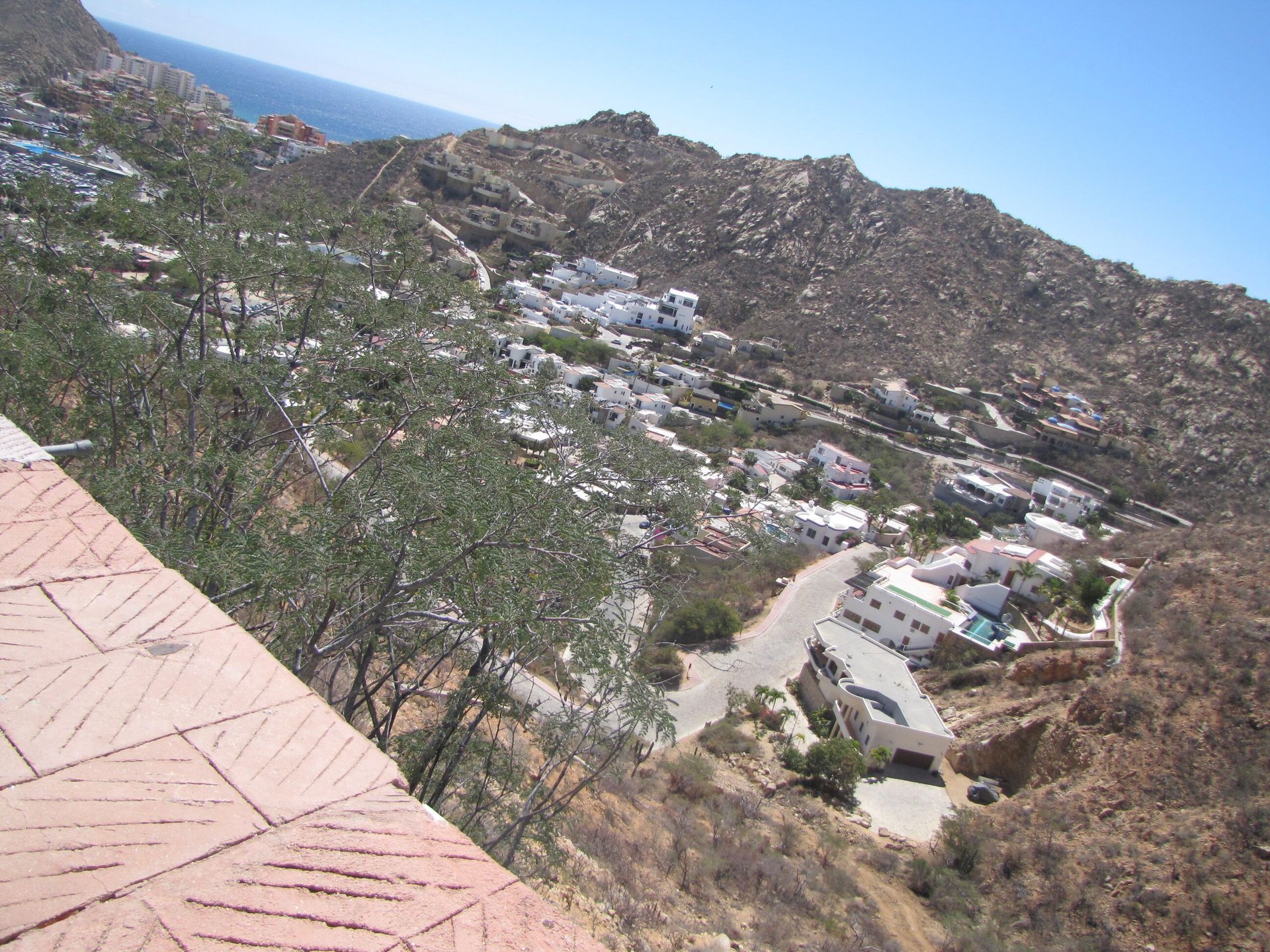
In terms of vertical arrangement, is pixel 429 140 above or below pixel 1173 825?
above

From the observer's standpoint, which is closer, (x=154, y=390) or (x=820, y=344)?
(x=154, y=390)

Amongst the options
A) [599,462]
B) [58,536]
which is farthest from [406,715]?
[58,536]

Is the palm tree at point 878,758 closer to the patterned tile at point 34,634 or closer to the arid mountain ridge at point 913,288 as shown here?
the patterned tile at point 34,634

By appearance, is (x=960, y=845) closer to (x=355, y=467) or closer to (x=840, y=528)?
(x=355, y=467)

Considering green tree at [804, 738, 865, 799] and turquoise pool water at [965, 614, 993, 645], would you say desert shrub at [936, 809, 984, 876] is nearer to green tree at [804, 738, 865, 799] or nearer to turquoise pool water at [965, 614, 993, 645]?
green tree at [804, 738, 865, 799]

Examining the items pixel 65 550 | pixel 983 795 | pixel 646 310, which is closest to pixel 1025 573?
pixel 983 795

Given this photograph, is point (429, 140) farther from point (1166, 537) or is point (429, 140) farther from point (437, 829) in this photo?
point (437, 829)

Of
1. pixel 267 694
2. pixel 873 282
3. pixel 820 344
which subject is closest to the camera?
pixel 267 694
